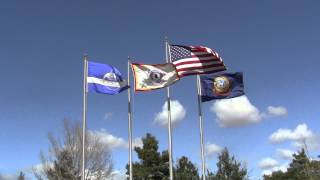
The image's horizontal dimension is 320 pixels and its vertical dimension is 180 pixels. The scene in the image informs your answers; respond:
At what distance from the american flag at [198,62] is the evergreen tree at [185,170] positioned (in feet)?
110

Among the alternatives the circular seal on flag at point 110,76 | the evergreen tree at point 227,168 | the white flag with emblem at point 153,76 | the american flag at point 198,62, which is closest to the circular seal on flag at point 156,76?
the white flag with emblem at point 153,76

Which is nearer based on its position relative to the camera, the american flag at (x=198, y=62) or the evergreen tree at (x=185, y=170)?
the american flag at (x=198, y=62)

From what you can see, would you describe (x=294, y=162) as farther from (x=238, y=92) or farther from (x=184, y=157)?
(x=238, y=92)

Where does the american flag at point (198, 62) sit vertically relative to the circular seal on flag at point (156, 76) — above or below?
above

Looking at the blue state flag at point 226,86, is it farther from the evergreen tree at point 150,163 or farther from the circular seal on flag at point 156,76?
the evergreen tree at point 150,163

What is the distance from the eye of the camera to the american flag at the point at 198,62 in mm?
24969

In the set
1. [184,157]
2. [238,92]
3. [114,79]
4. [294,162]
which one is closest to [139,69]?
[114,79]

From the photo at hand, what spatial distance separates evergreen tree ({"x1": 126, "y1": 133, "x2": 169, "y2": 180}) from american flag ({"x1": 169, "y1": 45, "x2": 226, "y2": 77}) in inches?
1230

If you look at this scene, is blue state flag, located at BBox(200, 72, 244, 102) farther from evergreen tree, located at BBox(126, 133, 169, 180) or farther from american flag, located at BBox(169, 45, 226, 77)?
evergreen tree, located at BBox(126, 133, 169, 180)

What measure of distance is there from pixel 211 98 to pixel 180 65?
266 cm

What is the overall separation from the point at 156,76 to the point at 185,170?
116ft

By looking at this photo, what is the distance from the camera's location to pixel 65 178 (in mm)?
42719

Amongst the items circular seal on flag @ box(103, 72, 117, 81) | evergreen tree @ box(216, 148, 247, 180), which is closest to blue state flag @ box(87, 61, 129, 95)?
circular seal on flag @ box(103, 72, 117, 81)

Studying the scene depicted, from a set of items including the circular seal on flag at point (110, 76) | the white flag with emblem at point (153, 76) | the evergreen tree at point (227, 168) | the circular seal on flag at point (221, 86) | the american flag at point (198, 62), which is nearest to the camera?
the white flag with emblem at point (153, 76)
